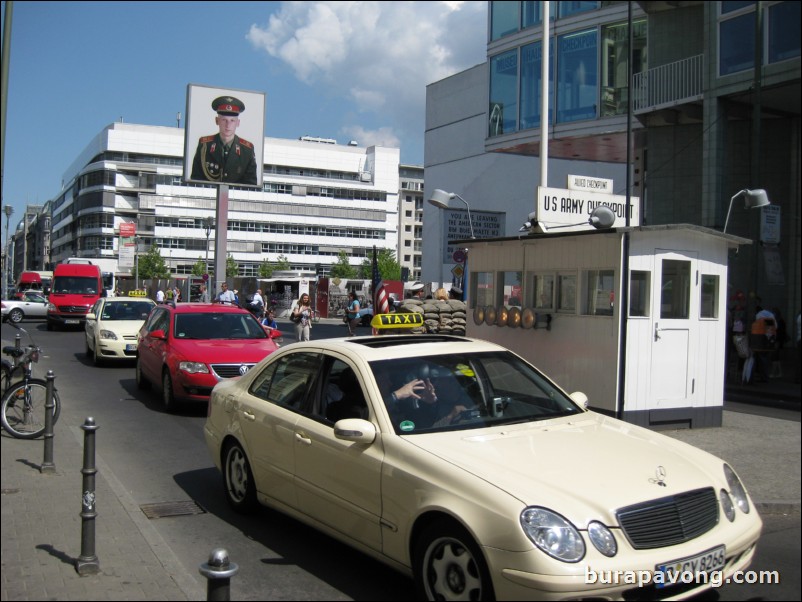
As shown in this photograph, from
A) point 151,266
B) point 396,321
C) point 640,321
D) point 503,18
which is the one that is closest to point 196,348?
point 396,321

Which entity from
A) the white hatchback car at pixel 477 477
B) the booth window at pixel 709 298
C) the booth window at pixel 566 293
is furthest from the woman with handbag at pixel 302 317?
the white hatchback car at pixel 477 477

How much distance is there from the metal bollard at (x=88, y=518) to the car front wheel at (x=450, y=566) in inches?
78.5

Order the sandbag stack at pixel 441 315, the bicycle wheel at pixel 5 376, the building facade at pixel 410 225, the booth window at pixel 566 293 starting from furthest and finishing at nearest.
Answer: the building facade at pixel 410 225, the sandbag stack at pixel 441 315, the booth window at pixel 566 293, the bicycle wheel at pixel 5 376

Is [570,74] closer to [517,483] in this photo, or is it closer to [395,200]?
[517,483]

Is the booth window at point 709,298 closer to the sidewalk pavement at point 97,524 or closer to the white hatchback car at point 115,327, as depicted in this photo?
the sidewalk pavement at point 97,524

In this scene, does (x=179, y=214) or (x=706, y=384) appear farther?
(x=179, y=214)

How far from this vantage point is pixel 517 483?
3.81 meters

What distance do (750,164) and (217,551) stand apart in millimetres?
22507

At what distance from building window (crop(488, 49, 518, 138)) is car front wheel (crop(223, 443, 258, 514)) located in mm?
24907

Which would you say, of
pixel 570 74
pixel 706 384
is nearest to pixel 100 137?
pixel 570 74

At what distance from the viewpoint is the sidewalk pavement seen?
167 inches

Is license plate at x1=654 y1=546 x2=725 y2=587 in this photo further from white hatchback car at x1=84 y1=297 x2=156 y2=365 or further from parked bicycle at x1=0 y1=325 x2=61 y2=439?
white hatchback car at x1=84 y1=297 x2=156 y2=365

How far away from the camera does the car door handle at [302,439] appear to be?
5.11 m

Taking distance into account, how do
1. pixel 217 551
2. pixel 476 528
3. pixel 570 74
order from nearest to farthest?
pixel 217 551, pixel 476 528, pixel 570 74
